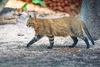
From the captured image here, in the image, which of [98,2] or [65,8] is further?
[65,8]

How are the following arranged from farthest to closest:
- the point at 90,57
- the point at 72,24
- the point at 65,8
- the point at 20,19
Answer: the point at 65,8, the point at 20,19, the point at 72,24, the point at 90,57

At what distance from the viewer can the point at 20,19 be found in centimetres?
723

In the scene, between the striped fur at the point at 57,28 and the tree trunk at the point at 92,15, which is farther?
the tree trunk at the point at 92,15

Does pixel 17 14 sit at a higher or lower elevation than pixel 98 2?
lower

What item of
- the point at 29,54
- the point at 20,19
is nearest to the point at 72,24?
the point at 29,54

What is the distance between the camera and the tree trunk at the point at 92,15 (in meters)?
5.85

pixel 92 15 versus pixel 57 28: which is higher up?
pixel 57 28

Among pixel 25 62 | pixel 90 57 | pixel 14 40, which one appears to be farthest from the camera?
pixel 14 40

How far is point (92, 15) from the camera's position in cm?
593

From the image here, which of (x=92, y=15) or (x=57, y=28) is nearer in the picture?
(x=57, y=28)

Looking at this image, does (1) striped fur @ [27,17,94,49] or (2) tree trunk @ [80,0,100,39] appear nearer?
(1) striped fur @ [27,17,94,49]

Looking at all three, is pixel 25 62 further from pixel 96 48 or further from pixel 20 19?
pixel 20 19

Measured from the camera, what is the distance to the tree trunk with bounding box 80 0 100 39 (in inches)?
230

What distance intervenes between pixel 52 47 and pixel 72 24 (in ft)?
1.56
